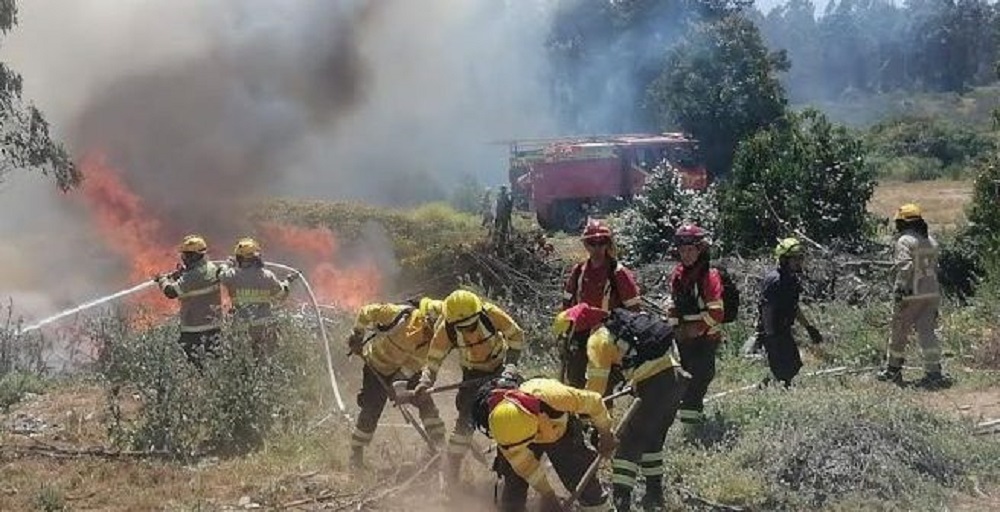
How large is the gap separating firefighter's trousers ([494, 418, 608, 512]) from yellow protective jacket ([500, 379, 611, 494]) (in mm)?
103

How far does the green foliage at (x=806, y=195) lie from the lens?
53.9 feet

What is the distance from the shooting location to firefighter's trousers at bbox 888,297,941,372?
32.2 feet

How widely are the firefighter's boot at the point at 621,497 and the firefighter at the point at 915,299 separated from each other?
184 inches

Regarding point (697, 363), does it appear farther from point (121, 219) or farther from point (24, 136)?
point (121, 219)

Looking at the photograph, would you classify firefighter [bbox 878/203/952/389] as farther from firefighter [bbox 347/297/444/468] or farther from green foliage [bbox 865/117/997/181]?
green foliage [bbox 865/117/997/181]

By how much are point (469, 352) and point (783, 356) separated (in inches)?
132

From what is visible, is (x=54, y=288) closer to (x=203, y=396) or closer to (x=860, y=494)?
(x=203, y=396)

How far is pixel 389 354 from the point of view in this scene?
7656 millimetres

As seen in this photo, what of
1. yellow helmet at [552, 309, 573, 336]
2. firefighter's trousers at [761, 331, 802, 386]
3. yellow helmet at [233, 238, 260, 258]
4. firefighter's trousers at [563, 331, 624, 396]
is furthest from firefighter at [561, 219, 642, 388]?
yellow helmet at [233, 238, 260, 258]

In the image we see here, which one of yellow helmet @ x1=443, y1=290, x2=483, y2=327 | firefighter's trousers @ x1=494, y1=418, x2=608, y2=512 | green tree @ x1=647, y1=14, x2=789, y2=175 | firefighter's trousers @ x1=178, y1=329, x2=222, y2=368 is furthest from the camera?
green tree @ x1=647, y1=14, x2=789, y2=175

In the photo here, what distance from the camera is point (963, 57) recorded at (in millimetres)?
79750

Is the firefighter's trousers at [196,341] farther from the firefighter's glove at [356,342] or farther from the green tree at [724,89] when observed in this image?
the green tree at [724,89]

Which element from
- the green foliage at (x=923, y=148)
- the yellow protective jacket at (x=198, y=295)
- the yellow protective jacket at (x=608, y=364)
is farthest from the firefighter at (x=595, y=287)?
the green foliage at (x=923, y=148)

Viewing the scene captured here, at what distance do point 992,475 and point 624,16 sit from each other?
4049 cm
